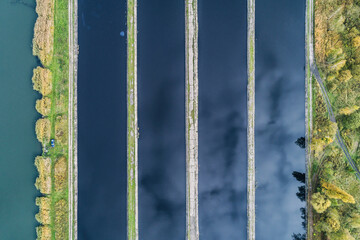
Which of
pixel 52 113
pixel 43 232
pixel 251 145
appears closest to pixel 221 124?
pixel 251 145

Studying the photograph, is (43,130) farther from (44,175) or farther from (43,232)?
(43,232)

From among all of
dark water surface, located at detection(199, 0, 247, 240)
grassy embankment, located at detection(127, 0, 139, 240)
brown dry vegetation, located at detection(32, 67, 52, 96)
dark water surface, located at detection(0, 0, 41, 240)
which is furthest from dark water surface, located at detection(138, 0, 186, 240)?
dark water surface, located at detection(0, 0, 41, 240)

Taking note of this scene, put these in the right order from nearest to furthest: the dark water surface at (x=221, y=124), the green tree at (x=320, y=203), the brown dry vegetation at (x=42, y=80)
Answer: the green tree at (x=320, y=203) → the brown dry vegetation at (x=42, y=80) → the dark water surface at (x=221, y=124)

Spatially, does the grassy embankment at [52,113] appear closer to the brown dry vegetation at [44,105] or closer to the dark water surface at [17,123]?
the brown dry vegetation at [44,105]

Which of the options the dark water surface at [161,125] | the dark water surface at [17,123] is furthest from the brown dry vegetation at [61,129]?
the dark water surface at [161,125]

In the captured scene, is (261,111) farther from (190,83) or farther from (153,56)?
(153,56)

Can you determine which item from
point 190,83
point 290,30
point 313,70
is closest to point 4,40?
point 190,83
